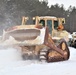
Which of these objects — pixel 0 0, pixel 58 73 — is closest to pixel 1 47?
pixel 58 73

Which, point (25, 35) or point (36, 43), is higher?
point (25, 35)

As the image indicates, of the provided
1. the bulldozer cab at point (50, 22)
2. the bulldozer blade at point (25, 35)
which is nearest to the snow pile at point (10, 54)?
the bulldozer blade at point (25, 35)

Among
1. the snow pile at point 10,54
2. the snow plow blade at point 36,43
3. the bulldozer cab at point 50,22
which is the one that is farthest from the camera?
the bulldozer cab at point 50,22

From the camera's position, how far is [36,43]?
34.1 ft

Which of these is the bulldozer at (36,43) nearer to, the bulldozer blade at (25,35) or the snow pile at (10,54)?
the bulldozer blade at (25,35)

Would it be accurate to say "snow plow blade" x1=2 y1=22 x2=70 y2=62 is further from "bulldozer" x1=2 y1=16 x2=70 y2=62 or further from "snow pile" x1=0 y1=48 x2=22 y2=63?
"snow pile" x1=0 y1=48 x2=22 y2=63

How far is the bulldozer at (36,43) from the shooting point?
10.5 metres

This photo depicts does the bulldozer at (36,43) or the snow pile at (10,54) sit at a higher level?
the bulldozer at (36,43)

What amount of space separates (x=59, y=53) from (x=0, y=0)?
42081mm

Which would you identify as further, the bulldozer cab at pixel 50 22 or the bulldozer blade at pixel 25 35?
the bulldozer cab at pixel 50 22

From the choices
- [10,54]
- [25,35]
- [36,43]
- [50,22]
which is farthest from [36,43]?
[50,22]

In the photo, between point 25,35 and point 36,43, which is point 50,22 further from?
point 36,43

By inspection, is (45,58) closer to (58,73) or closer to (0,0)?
(58,73)

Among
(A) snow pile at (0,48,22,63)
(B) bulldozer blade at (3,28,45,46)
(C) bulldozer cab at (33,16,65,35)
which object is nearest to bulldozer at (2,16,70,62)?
(B) bulldozer blade at (3,28,45,46)
